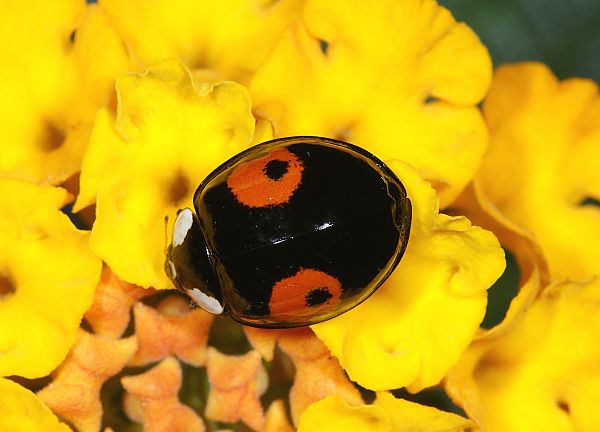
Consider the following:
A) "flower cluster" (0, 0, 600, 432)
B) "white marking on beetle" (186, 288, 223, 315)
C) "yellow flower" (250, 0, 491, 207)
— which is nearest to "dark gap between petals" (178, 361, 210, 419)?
"flower cluster" (0, 0, 600, 432)

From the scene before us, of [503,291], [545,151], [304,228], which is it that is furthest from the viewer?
[503,291]

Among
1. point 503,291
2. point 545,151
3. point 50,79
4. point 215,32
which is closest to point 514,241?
point 545,151

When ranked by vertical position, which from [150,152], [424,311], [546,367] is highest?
[150,152]

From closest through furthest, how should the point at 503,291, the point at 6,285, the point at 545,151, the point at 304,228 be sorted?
1. the point at 304,228
2. the point at 6,285
3. the point at 545,151
4. the point at 503,291

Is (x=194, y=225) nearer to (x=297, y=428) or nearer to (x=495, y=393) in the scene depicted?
(x=297, y=428)

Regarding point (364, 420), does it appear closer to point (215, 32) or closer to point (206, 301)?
point (206, 301)

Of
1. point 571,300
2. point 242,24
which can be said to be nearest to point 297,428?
point 571,300

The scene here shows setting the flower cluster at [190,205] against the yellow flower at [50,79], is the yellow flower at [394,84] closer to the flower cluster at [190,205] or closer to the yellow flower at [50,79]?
the flower cluster at [190,205]

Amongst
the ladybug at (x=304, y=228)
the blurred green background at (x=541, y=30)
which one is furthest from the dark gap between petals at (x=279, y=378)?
the blurred green background at (x=541, y=30)

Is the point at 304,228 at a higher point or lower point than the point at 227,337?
higher
